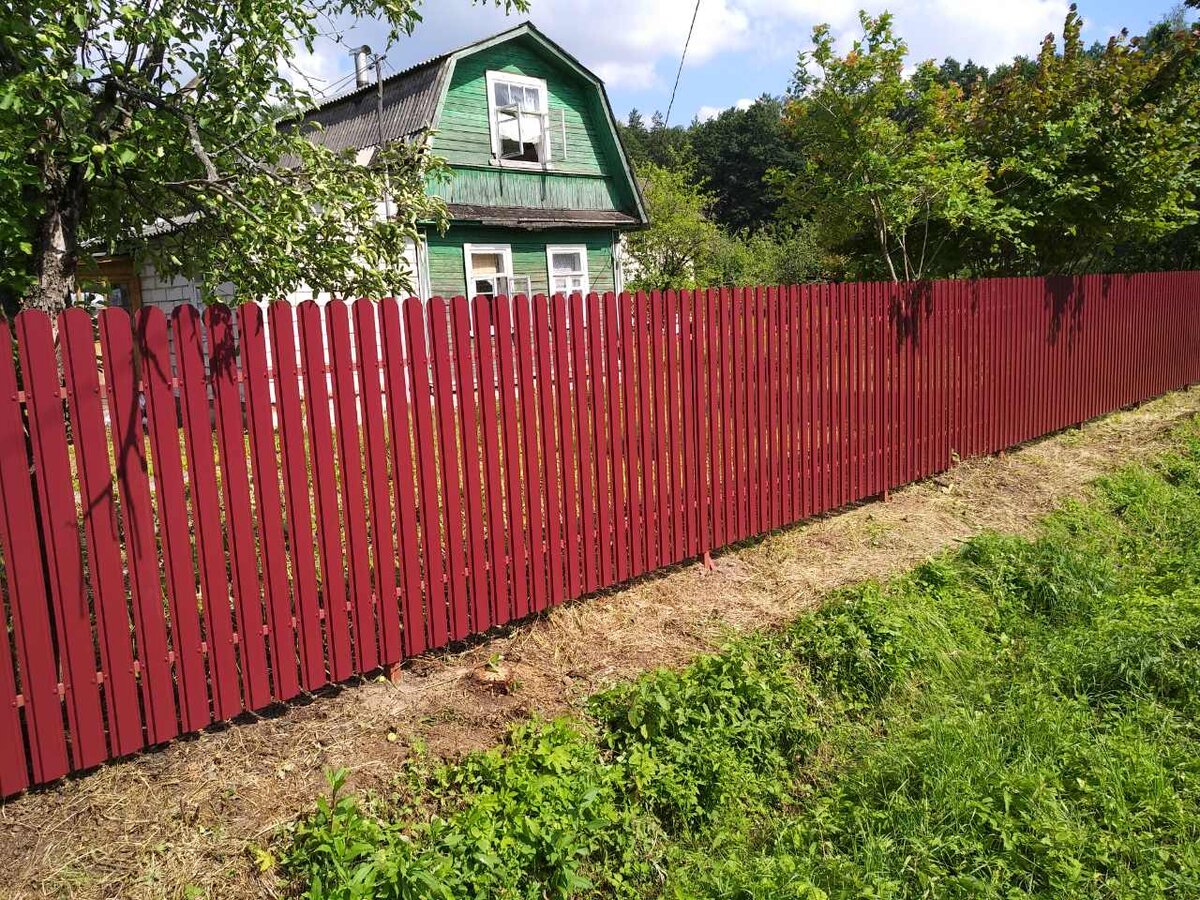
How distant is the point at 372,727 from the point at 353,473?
116 centimetres

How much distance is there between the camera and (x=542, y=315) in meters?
4.50

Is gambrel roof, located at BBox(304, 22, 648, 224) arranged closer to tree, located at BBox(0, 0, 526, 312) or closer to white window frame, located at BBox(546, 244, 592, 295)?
white window frame, located at BBox(546, 244, 592, 295)

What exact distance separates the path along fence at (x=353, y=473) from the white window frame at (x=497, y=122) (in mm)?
9376

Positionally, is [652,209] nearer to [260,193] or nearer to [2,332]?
[260,193]

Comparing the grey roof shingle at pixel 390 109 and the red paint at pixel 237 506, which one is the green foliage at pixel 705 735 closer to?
the red paint at pixel 237 506

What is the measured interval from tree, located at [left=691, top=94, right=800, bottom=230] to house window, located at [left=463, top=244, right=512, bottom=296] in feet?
164

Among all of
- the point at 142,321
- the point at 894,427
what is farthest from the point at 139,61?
the point at 894,427

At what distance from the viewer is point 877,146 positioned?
33.0 ft

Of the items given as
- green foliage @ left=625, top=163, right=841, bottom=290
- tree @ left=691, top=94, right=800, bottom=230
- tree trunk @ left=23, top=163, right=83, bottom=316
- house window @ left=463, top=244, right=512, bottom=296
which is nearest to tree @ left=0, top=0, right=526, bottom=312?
tree trunk @ left=23, top=163, right=83, bottom=316

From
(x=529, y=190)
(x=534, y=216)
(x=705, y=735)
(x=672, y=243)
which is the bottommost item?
(x=705, y=735)

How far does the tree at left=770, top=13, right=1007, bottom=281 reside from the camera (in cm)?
973

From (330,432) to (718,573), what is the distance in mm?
2920

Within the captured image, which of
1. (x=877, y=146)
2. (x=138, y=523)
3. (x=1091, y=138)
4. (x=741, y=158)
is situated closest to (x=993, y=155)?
(x=1091, y=138)

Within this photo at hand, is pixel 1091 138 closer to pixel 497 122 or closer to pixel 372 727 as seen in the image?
pixel 497 122
